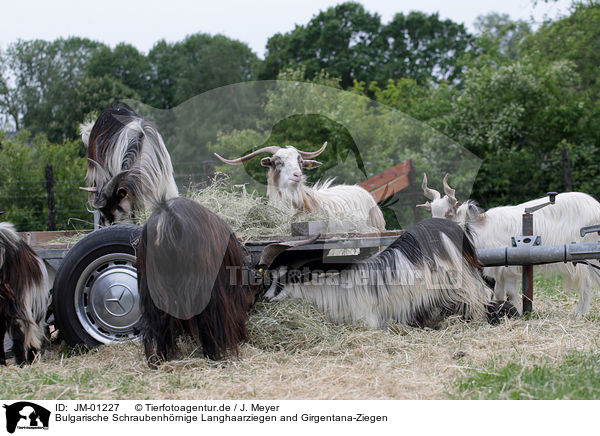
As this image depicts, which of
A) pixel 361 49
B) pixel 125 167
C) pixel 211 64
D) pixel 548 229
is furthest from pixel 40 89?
pixel 548 229

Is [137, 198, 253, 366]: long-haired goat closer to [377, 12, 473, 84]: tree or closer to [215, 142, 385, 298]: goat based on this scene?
[215, 142, 385, 298]: goat

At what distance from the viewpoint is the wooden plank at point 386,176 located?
7906 mm

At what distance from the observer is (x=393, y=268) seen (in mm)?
3988

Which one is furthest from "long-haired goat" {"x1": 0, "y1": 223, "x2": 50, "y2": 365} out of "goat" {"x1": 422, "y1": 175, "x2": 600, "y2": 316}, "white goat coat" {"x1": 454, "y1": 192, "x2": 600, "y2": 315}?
"white goat coat" {"x1": 454, "y1": 192, "x2": 600, "y2": 315}

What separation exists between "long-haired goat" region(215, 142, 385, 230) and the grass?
5.70 ft

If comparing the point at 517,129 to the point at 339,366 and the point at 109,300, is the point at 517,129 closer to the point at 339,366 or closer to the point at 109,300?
the point at 339,366

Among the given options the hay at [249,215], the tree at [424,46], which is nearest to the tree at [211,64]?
the tree at [424,46]

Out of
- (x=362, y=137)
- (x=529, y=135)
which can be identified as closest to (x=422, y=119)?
(x=529, y=135)

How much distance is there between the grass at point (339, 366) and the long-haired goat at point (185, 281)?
148 millimetres

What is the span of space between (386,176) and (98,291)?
5.57 metres
